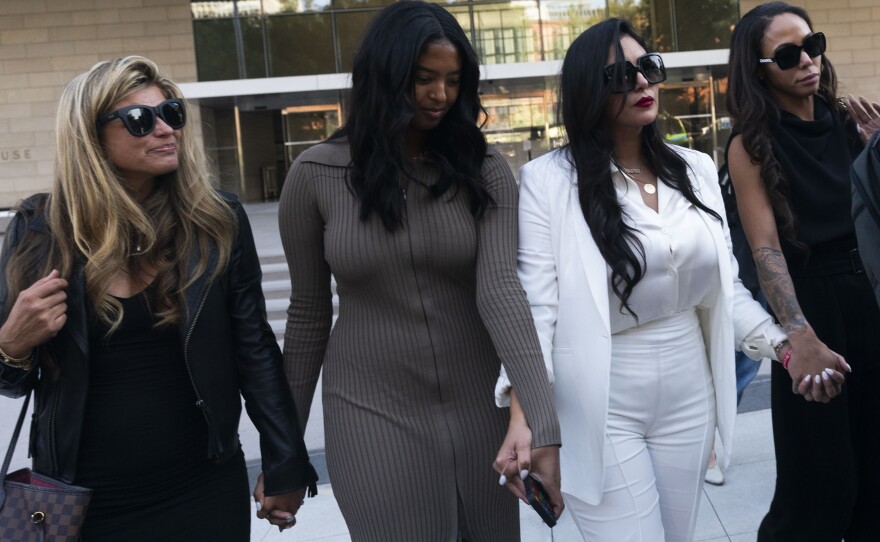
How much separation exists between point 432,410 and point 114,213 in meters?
1.00

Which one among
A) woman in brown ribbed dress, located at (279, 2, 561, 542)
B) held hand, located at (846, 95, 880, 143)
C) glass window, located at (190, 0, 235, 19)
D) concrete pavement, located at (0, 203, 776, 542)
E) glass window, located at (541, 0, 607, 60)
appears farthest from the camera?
glass window, located at (541, 0, 607, 60)

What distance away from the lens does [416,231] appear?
238 centimetres

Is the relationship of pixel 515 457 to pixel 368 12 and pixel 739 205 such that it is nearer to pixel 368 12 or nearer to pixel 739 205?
pixel 739 205

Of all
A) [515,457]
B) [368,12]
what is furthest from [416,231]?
[368,12]

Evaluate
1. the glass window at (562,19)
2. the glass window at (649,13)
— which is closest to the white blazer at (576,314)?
the glass window at (562,19)

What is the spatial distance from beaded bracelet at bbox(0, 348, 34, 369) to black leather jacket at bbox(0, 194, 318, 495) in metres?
0.02

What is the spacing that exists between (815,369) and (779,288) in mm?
294

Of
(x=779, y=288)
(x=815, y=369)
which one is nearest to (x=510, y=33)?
(x=779, y=288)

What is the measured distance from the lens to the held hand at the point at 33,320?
7.12 ft

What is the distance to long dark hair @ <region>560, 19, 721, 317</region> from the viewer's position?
2496mm

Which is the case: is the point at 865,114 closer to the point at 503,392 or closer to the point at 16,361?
the point at 503,392

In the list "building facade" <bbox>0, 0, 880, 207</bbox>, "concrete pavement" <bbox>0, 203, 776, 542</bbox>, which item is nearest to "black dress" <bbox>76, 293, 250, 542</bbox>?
"concrete pavement" <bbox>0, 203, 776, 542</bbox>

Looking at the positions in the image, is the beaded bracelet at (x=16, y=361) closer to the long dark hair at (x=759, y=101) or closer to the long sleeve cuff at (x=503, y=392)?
the long sleeve cuff at (x=503, y=392)

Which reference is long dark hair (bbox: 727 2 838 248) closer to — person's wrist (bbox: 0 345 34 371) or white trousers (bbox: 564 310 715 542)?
white trousers (bbox: 564 310 715 542)
